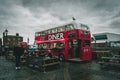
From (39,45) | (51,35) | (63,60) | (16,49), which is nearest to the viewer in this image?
(16,49)

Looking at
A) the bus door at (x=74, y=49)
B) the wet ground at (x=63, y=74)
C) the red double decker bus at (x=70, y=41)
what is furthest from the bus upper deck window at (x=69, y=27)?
the wet ground at (x=63, y=74)

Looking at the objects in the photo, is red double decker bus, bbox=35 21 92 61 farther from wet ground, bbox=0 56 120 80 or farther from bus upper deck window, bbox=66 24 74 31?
wet ground, bbox=0 56 120 80

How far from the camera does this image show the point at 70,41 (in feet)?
44.7

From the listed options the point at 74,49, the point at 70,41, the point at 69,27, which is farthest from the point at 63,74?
the point at 74,49

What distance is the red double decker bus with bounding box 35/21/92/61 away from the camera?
12.6m

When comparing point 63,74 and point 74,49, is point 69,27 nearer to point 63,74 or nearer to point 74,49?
point 74,49

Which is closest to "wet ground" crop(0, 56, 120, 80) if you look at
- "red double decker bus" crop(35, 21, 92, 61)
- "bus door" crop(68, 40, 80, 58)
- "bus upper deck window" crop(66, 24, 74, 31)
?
"red double decker bus" crop(35, 21, 92, 61)

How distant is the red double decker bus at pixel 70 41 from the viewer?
496 inches

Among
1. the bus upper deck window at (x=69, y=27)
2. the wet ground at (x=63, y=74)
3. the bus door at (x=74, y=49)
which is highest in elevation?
the bus upper deck window at (x=69, y=27)

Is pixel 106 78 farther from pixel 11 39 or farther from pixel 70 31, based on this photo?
pixel 11 39

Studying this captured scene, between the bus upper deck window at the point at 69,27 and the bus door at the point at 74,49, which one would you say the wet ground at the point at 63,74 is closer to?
the bus door at the point at 74,49

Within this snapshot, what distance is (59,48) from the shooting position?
1422cm

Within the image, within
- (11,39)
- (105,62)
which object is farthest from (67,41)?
(11,39)

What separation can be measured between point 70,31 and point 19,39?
6604 centimetres
